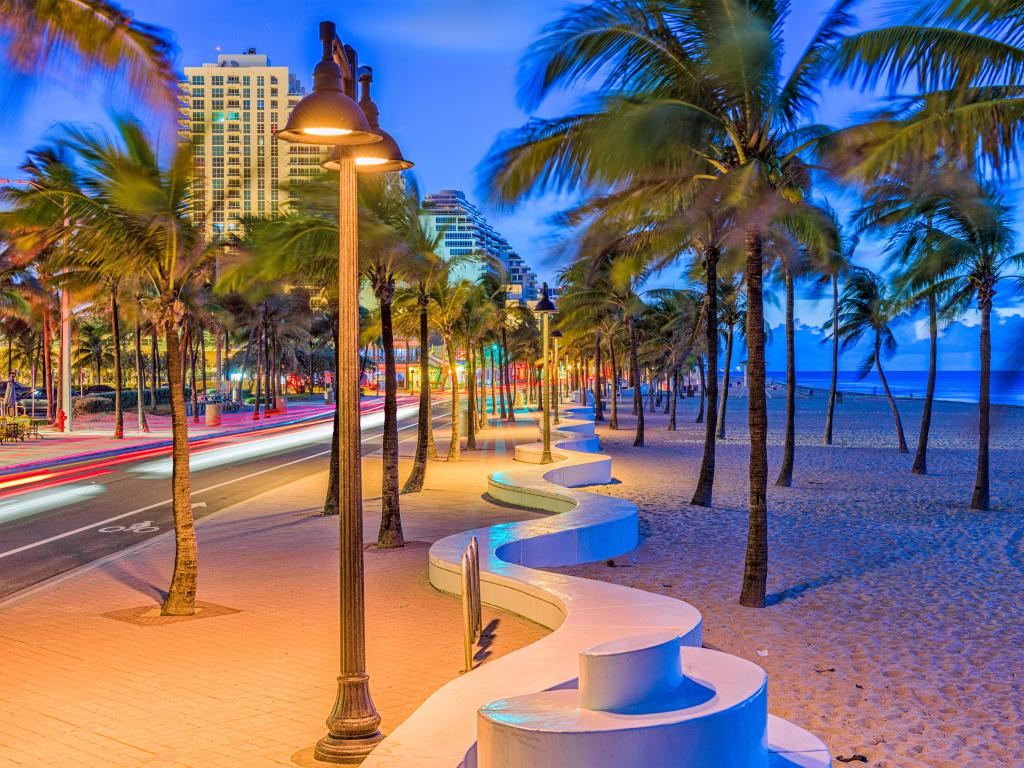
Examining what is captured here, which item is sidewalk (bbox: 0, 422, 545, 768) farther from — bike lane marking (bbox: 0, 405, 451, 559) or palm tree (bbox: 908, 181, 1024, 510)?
palm tree (bbox: 908, 181, 1024, 510)

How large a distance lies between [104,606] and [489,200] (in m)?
6.32

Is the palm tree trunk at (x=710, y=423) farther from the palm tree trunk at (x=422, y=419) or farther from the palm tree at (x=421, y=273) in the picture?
the palm tree trunk at (x=422, y=419)

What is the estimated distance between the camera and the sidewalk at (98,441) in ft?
89.9

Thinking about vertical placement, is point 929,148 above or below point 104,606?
above

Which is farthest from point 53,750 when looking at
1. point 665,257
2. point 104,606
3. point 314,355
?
point 314,355

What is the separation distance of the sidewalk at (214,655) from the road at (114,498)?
0.98 m

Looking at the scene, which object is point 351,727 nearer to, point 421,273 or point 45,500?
point 421,273

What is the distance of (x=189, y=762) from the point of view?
5.62 m

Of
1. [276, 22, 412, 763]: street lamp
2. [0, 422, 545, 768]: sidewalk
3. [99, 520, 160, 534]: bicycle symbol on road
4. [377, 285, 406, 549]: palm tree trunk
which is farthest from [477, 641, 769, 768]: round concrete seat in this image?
[99, 520, 160, 534]: bicycle symbol on road

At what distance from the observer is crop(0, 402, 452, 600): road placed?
13.1 metres

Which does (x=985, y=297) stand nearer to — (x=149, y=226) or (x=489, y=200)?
(x=489, y=200)

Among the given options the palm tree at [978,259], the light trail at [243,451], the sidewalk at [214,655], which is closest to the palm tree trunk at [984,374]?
the palm tree at [978,259]

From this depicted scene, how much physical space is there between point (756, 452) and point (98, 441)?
1205 inches

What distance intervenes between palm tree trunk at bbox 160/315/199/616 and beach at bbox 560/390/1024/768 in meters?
4.85
